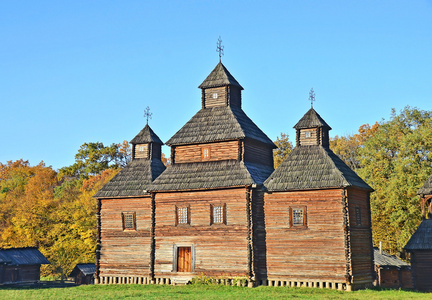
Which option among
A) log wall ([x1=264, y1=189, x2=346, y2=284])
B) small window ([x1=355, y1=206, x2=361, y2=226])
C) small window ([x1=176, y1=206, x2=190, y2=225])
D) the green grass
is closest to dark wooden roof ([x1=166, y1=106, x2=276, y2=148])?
small window ([x1=176, y1=206, x2=190, y2=225])

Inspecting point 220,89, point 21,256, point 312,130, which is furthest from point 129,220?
point 21,256

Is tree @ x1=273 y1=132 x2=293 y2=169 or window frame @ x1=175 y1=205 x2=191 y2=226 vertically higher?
tree @ x1=273 y1=132 x2=293 y2=169

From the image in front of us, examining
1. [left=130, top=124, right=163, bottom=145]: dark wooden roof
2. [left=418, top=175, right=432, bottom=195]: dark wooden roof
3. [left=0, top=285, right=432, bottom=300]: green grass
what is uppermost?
[left=130, top=124, right=163, bottom=145]: dark wooden roof

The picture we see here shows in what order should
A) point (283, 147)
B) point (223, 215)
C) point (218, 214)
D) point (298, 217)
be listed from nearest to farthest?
1. point (298, 217)
2. point (223, 215)
3. point (218, 214)
4. point (283, 147)

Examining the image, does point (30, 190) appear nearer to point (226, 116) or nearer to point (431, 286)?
point (226, 116)

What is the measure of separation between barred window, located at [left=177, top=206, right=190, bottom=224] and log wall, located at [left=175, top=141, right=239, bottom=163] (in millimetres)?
3607

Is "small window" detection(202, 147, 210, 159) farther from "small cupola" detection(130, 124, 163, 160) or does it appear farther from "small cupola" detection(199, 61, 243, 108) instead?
"small cupola" detection(130, 124, 163, 160)

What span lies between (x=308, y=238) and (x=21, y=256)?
27848 millimetres

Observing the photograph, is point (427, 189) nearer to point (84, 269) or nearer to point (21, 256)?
point (84, 269)

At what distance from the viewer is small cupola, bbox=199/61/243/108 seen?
42.3m

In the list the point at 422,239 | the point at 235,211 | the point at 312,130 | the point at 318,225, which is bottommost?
the point at 422,239

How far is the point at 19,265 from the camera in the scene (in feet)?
166

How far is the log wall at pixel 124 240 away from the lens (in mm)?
41188

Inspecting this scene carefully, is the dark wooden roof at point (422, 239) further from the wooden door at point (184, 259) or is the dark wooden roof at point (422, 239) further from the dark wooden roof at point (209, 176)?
the wooden door at point (184, 259)
